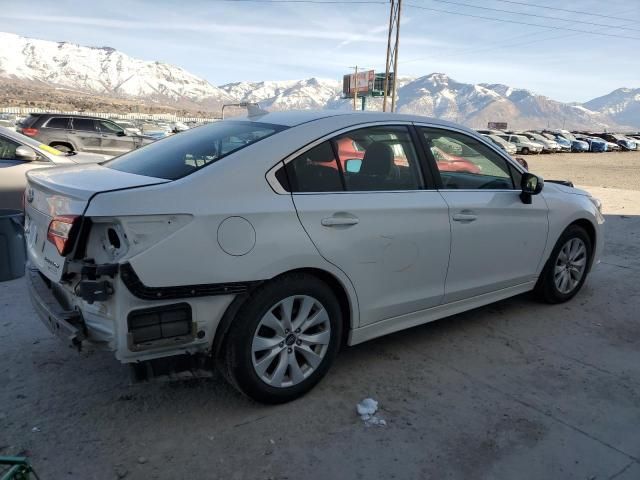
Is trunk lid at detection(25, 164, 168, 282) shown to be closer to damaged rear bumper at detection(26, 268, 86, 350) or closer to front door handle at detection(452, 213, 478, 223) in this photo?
damaged rear bumper at detection(26, 268, 86, 350)

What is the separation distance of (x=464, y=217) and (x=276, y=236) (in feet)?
5.03

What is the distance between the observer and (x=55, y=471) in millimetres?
2484

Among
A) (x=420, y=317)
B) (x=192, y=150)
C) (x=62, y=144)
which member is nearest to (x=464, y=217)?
(x=420, y=317)

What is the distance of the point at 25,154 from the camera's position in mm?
7000

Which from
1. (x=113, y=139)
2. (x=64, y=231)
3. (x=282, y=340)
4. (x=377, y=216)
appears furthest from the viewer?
(x=113, y=139)

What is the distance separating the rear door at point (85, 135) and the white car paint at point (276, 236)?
13321 mm

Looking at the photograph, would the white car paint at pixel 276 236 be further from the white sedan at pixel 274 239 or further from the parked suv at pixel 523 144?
the parked suv at pixel 523 144

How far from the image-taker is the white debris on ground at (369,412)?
9.72ft

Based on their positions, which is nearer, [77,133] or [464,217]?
[464,217]

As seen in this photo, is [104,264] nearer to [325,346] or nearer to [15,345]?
[325,346]

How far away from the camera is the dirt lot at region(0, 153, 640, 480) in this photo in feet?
8.54

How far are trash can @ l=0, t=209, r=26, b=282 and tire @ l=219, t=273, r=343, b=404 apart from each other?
11.0ft

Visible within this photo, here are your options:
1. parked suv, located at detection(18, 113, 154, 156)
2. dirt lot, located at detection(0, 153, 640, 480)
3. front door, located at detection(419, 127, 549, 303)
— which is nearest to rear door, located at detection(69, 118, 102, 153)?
parked suv, located at detection(18, 113, 154, 156)

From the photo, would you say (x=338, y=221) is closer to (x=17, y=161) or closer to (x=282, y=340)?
(x=282, y=340)
